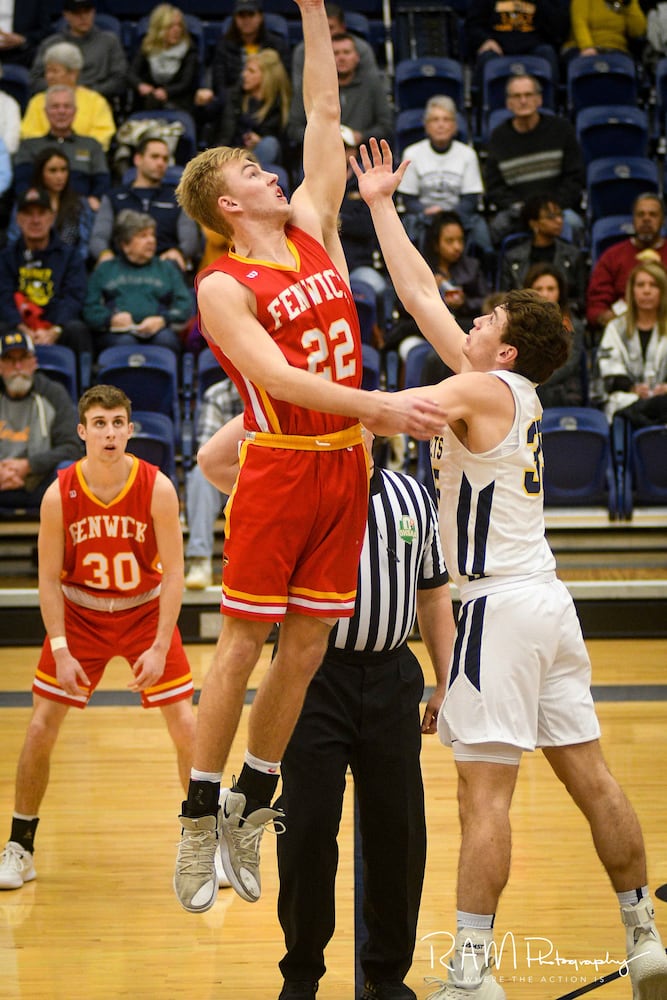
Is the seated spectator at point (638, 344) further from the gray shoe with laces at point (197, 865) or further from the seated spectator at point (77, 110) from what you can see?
the gray shoe with laces at point (197, 865)

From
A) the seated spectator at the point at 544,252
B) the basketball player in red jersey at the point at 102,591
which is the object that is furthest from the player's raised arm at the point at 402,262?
the seated spectator at the point at 544,252

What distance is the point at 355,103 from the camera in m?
10.0

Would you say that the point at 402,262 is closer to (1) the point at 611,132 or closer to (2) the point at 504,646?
(2) the point at 504,646

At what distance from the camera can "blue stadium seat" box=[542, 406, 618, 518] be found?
8.04 meters

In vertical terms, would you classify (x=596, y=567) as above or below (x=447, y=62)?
below

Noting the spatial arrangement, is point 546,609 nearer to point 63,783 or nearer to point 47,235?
point 63,783

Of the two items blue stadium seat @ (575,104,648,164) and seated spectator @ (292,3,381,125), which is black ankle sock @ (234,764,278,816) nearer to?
seated spectator @ (292,3,381,125)

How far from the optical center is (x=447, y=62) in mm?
10867

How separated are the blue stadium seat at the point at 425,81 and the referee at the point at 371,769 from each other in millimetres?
7735

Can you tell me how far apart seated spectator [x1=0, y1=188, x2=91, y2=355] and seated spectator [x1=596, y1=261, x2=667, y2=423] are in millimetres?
3438

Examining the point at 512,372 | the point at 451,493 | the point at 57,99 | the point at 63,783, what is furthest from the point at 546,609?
the point at 57,99

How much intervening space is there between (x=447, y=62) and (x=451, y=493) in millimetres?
8085

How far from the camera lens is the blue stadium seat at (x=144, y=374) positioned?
852 centimetres

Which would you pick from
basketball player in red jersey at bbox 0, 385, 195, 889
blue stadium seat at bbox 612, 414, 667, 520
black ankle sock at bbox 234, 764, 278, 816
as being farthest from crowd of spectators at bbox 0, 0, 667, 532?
black ankle sock at bbox 234, 764, 278, 816
